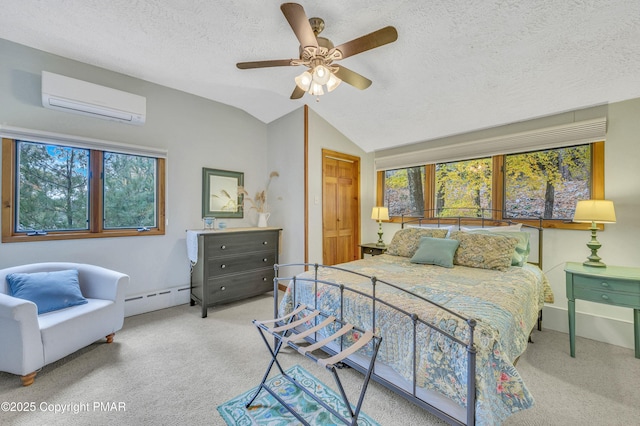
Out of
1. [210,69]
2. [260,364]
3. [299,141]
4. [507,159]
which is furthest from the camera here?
[299,141]

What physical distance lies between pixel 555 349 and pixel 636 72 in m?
2.51

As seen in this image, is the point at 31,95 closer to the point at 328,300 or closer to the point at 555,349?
the point at 328,300

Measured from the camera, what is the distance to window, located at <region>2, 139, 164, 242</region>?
2.55 meters

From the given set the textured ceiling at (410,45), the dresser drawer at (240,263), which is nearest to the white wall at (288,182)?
the dresser drawer at (240,263)

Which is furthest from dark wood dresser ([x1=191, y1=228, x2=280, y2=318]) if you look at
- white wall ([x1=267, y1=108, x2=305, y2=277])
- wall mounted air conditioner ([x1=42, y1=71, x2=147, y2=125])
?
wall mounted air conditioner ([x1=42, y1=71, x2=147, y2=125])

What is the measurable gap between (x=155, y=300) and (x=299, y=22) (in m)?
3.43

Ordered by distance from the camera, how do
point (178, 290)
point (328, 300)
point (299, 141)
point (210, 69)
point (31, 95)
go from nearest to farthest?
point (328, 300) < point (31, 95) < point (210, 69) < point (178, 290) < point (299, 141)

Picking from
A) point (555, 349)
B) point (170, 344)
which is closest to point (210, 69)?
point (170, 344)

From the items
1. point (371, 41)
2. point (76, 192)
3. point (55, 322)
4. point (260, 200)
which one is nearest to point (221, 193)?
point (260, 200)

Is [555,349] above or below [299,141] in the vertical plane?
below

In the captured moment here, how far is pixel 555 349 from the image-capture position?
2404 millimetres

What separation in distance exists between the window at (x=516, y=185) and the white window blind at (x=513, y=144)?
4.3 inches

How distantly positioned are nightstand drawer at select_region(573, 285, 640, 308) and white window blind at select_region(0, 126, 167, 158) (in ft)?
15.1

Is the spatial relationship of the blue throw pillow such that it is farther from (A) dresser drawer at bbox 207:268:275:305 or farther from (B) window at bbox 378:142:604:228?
(B) window at bbox 378:142:604:228
